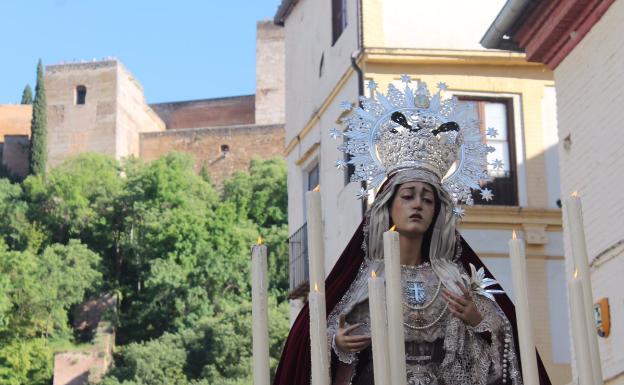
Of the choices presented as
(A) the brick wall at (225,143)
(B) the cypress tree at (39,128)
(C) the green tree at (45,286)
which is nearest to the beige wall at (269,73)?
(A) the brick wall at (225,143)

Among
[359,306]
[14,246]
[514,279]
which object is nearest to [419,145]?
[359,306]

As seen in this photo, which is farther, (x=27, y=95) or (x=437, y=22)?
(x=27, y=95)

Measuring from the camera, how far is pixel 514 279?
4117mm

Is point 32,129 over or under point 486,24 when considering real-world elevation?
over

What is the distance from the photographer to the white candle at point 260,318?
4043 mm

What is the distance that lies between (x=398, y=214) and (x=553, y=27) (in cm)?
789

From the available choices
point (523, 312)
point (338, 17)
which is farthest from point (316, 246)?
point (338, 17)

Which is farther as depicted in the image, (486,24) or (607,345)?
(486,24)

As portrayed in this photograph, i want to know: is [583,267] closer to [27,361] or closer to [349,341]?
[349,341]

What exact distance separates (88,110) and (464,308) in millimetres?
63266

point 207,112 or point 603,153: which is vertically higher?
point 207,112

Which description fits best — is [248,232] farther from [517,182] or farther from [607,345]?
[607,345]

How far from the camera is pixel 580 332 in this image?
4004mm

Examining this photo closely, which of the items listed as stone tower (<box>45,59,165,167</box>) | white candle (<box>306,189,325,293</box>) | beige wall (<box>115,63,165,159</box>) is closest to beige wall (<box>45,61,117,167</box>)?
stone tower (<box>45,59,165,167</box>)
